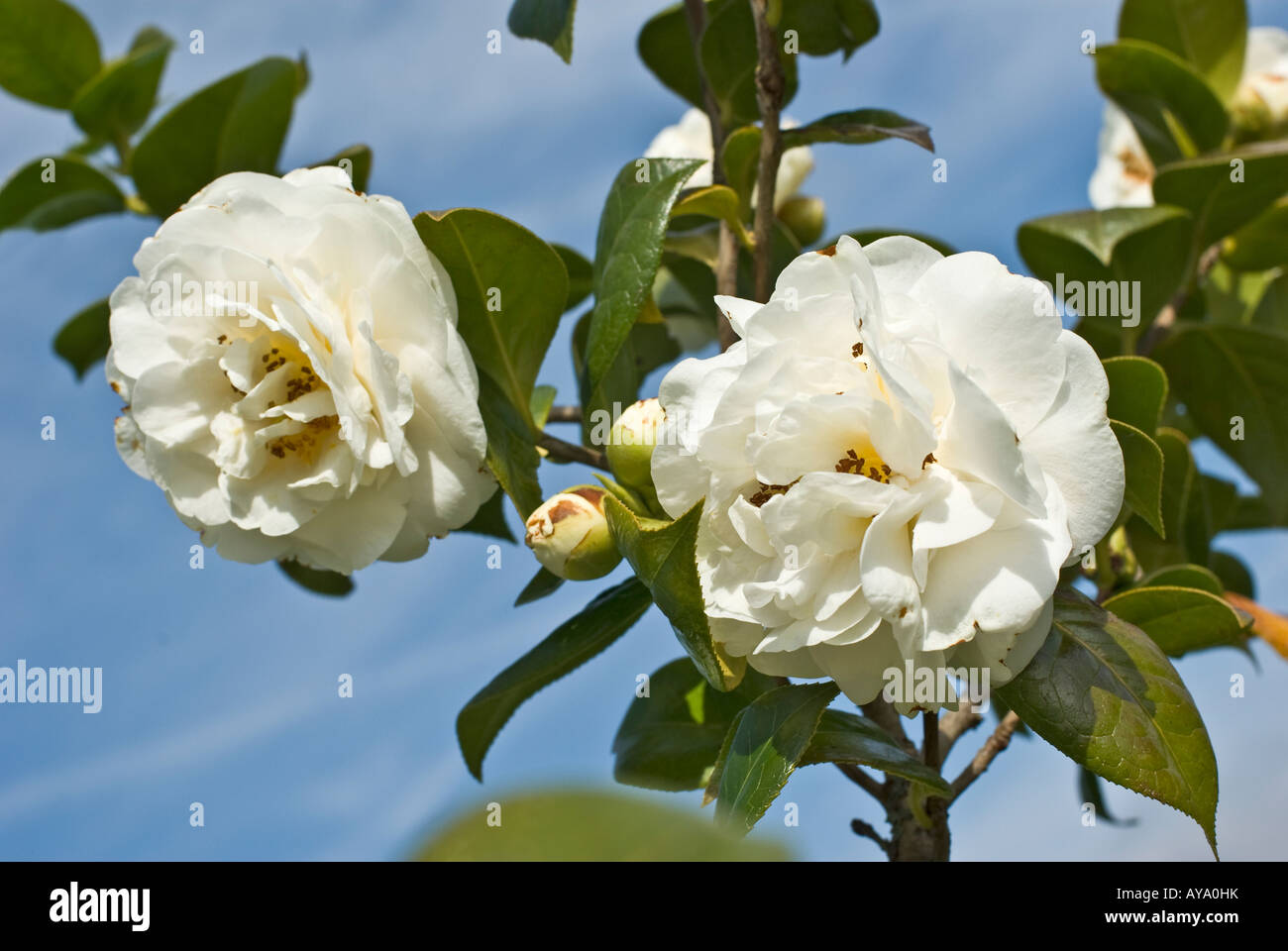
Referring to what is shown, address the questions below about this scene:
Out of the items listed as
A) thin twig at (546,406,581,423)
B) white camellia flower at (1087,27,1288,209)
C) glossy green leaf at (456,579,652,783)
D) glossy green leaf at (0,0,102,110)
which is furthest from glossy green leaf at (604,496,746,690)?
glossy green leaf at (0,0,102,110)

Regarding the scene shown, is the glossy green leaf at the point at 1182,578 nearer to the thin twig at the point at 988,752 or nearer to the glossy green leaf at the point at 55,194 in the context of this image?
the thin twig at the point at 988,752

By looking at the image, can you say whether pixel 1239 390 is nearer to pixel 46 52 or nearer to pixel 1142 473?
pixel 1142 473

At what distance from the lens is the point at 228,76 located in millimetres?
1888

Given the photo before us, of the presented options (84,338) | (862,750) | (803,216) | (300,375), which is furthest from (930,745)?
(84,338)

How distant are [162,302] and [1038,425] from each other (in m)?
0.86

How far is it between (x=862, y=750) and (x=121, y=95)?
1.88 metres

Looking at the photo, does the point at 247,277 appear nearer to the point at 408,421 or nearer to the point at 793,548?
the point at 408,421

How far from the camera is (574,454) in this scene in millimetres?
1373

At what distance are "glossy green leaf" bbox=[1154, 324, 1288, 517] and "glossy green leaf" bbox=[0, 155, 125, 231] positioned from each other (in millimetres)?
1928

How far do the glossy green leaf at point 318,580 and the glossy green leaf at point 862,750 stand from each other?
104 cm

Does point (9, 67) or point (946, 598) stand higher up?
point (9, 67)

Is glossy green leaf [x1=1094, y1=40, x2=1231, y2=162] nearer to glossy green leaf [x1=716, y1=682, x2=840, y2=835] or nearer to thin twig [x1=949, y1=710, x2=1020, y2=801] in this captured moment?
thin twig [x1=949, y1=710, x2=1020, y2=801]

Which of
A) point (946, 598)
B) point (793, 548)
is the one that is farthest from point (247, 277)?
point (946, 598)

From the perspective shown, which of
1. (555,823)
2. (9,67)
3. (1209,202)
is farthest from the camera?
(9,67)
